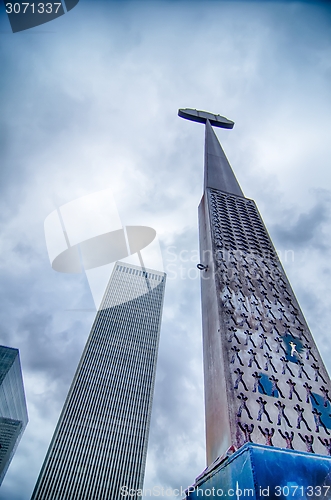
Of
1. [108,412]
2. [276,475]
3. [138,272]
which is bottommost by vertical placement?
[276,475]

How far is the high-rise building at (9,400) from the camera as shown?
82875mm

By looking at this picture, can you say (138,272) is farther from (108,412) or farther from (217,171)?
(217,171)

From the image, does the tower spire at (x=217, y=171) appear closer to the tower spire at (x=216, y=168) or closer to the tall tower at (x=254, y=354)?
the tower spire at (x=216, y=168)

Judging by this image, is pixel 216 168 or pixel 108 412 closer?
pixel 216 168

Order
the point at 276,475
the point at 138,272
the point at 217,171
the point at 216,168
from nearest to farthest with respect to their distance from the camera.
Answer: the point at 276,475 → the point at 217,171 → the point at 216,168 → the point at 138,272

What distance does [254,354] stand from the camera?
620 cm

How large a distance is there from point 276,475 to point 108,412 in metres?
76.3

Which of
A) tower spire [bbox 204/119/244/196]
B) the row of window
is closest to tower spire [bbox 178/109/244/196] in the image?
tower spire [bbox 204/119/244/196]

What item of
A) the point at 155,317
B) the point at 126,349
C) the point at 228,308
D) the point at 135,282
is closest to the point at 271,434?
the point at 228,308

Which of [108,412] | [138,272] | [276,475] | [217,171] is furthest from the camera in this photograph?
[138,272]

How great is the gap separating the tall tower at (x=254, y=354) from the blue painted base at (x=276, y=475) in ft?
5.33

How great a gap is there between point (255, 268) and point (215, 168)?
683cm

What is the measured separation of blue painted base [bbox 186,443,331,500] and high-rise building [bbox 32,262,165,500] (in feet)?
212

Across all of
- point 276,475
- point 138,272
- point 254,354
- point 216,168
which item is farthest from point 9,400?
point 276,475
